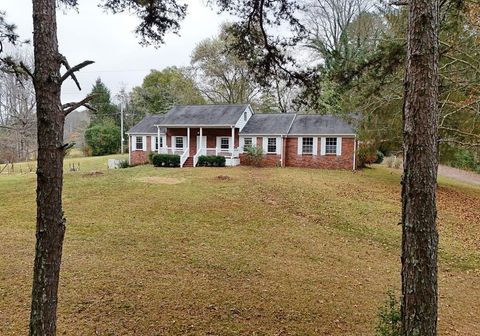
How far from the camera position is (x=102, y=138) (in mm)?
37562

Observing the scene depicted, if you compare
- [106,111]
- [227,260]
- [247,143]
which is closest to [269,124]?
[247,143]

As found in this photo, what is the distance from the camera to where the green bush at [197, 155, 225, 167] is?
23000 mm

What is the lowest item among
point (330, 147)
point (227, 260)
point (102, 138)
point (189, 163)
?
point (227, 260)

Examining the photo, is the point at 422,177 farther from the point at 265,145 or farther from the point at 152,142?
the point at 152,142

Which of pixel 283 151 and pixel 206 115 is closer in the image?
pixel 283 151

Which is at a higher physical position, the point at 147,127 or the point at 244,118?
the point at 244,118

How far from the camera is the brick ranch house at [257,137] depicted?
74.4 feet

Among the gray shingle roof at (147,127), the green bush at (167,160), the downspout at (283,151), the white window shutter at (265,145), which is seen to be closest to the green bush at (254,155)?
the white window shutter at (265,145)

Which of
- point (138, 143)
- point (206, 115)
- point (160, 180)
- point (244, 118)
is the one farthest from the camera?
point (138, 143)

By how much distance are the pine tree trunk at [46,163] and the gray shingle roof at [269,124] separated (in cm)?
2071

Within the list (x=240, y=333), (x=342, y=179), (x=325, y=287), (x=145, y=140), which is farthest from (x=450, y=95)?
(x=145, y=140)

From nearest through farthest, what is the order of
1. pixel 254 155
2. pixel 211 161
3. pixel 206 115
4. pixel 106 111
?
pixel 211 161 < pixel 254 155 < pixel 206 115 < pixel 106 111

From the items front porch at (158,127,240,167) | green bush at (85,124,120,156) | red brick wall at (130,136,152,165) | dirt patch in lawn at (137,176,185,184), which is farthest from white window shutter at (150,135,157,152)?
green bush at (85,124,120,156)

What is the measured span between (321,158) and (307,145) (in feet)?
4.07
